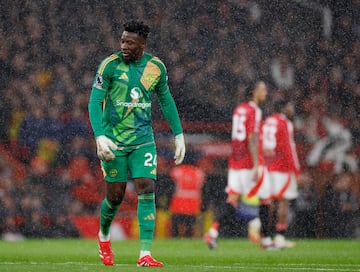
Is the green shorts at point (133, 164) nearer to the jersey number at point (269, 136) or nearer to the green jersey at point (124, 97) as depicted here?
the green jersey at point (124, 97)

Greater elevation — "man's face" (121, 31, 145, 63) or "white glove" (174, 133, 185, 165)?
"man's face" (121, 31, 145, 63)

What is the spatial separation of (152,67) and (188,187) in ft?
24.8

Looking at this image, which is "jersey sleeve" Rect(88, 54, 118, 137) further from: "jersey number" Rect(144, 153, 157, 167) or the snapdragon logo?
"jersey number" Rect(144, 153, 157, 167)

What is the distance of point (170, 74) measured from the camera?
66.5 ft

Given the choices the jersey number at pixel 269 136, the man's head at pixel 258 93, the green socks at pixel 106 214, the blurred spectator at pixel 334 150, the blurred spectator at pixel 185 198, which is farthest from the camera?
the blurred spectator at pixel 334 150

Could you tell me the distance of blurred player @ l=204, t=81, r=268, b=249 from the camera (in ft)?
47.3

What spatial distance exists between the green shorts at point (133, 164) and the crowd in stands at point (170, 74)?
22.6ft

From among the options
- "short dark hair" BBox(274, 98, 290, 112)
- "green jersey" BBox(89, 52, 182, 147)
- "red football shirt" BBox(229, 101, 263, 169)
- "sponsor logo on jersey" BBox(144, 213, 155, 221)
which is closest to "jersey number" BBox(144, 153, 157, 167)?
"green jersey" BBox(89, 52, 182, 147)

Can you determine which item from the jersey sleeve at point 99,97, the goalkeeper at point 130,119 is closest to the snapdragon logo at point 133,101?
the goalkeeper at point 130,119

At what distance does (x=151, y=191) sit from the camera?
31.4 feet

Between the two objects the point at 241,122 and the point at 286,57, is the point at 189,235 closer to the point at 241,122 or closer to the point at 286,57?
the point at 241,122

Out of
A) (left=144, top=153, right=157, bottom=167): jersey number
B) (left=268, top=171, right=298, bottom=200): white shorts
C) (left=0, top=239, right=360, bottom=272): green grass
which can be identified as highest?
(left=144, top=153, right=157, bottom=167): jersey number

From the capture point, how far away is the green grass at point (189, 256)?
9781 mm

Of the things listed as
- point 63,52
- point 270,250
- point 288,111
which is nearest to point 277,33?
point 63,52
